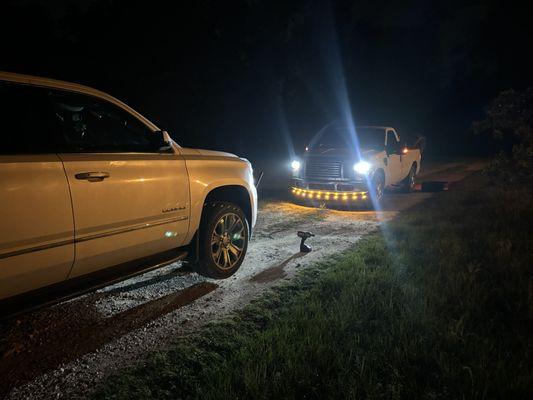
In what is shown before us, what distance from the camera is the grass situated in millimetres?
2562

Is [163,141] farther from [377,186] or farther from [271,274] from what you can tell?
[377,186]

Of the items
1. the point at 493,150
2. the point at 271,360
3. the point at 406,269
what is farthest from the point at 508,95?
the point at 493,150

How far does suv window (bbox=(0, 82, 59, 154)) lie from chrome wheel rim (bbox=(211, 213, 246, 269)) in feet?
6.08

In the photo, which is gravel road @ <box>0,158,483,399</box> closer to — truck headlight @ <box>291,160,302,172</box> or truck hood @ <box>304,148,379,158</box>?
truck hood @ <box>304,148,379,158</box>

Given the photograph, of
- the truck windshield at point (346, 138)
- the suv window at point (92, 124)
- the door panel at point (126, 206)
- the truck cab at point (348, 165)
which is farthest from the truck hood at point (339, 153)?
the door panel at point (126, 206)

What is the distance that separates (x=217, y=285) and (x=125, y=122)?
6.16 ft

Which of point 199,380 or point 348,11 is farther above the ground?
point 348,11

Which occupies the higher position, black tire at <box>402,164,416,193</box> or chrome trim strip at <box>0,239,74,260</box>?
chrome trim strip at <box>0,239,74,260</box>

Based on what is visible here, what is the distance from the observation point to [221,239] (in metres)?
4.39

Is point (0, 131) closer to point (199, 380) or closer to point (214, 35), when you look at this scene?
point (199, 380)

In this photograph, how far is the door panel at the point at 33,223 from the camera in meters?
2.52

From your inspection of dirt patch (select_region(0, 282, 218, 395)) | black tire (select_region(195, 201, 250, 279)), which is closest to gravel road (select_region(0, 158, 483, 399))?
dirt patch (select_region(0, 282, 218, 395))

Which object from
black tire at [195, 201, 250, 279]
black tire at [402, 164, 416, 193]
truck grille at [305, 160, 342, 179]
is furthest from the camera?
black tire at [402, 164, 416, 193]

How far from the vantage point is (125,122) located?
371 cm
